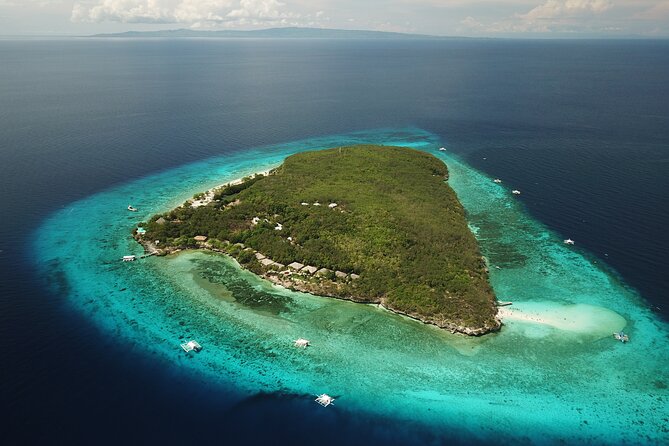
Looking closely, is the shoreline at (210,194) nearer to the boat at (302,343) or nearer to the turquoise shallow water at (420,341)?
the turquoise shallow water at (420,341)

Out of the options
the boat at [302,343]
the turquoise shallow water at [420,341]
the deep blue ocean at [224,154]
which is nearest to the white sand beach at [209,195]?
the turquoise shallow water at [420,341]

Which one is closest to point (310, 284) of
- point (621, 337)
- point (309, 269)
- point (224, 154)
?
point (309, 269)

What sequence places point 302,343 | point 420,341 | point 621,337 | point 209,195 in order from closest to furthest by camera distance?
point 302,343
point 420,341
point 621,337
point 209,195

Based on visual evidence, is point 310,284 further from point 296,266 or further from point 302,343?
point 302,343

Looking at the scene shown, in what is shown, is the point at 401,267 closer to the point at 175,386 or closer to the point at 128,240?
the point at 175,386

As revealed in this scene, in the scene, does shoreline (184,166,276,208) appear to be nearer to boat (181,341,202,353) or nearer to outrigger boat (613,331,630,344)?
boat (181,341,202,353)

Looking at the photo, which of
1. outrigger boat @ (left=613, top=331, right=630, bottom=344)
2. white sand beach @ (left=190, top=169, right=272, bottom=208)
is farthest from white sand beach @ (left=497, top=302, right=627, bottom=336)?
white sand beach @ (left=190, top=169, right=272, bottom=208)
